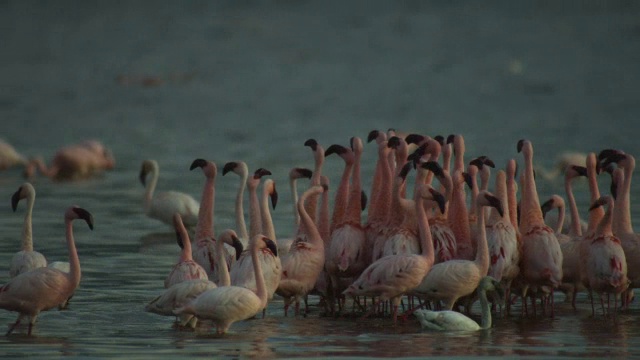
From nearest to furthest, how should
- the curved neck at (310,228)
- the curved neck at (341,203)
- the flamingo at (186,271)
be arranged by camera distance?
the flamingo at (186,271) < the curved neck at (310,228) < the curved neck at (341,203)

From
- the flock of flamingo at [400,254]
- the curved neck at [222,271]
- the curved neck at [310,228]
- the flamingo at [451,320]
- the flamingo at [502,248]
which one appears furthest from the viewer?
the curved neck at [310,228]

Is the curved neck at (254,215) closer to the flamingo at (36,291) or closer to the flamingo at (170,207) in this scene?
the flamingo at (36,291)

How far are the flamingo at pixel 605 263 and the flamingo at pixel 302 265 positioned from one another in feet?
7.19

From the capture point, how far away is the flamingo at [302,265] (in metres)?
12.1

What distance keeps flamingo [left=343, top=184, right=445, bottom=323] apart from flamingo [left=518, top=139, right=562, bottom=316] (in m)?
0.86

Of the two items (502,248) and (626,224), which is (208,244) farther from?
(626,224)

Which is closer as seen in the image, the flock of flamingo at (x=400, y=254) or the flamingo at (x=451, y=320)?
the flamingo at (x=451, y=320)

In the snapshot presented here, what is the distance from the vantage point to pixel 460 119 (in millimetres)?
32188

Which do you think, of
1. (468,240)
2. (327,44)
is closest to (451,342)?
(468,240)

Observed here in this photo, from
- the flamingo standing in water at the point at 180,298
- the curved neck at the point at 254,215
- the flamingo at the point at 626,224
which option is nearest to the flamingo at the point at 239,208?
the curved neck at the point at 254,215

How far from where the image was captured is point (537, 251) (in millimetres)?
12102

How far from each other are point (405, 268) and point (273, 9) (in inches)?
1455

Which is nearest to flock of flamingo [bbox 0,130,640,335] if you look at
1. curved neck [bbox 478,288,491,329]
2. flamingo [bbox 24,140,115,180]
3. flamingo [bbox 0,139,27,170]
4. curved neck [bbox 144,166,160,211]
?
curved neck [bbox 478,288,491,329]

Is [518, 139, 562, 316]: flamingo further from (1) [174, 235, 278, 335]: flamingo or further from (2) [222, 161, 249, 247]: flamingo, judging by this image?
(2) [222, 161, 249, 247]: flamingo
